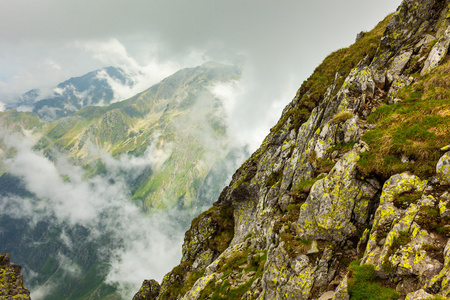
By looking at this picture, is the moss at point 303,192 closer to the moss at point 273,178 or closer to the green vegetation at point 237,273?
the green vegetation at point 237,273

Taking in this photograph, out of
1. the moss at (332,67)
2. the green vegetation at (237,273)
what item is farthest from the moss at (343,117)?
the green vegetation at (237,273)

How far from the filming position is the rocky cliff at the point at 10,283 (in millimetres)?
34156

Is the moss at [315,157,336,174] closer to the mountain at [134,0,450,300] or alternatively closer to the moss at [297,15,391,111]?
the mountain at [134,0,450,300]

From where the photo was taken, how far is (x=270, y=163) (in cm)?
3628

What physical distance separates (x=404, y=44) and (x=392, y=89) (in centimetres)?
802

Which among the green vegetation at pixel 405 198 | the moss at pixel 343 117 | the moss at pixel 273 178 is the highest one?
the moss at pixel 273 178

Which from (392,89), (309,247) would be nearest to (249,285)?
(309,247)

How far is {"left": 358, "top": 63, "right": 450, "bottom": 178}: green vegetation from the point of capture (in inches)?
522

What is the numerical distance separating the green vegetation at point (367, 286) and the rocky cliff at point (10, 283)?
48.5 m

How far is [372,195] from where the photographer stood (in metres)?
14.4

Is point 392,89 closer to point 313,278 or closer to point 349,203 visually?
point 349,203

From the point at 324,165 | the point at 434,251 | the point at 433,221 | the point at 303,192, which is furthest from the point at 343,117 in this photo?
the point at 434,251

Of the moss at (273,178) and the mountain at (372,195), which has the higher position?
the moss at (273,178)

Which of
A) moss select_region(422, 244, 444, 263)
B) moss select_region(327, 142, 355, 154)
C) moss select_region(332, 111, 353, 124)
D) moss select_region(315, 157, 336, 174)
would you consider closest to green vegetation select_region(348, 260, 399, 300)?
moss select_region(422, 244, 444, 263)
